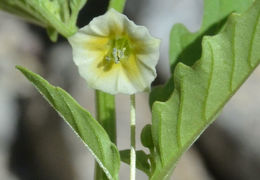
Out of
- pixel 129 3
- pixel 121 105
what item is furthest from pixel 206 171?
pixel 129 3

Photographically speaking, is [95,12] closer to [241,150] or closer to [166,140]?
[241,150]

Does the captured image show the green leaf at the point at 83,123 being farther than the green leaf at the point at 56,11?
No

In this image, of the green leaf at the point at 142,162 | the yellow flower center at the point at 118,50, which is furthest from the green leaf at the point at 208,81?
the yellow flower center at the point at 118,50

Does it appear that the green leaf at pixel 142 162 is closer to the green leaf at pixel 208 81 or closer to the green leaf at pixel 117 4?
the green leaf at pixel 208 81

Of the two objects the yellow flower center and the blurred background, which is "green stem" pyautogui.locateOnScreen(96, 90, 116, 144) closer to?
the yellow flower center

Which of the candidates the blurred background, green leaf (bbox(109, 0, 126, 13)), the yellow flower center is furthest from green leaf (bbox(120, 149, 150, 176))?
the blurred background
